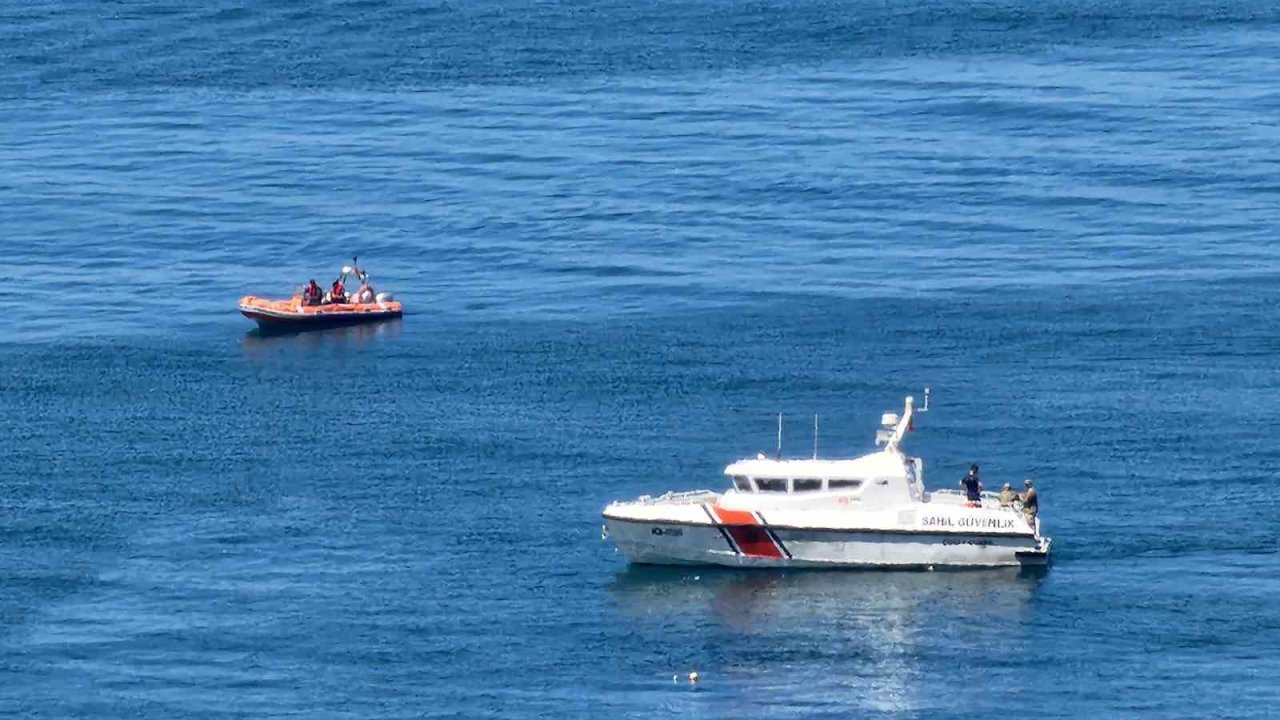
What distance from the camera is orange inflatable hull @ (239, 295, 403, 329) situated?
120 meters

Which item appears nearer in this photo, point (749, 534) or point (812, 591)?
point (812, 591)

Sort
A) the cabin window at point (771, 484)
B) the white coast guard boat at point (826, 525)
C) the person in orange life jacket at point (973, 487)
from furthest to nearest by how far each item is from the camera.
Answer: the person in orange life jacket at point (973, 487) < the cabin window at point (771, 484) < the white coast guard boat at point (826, 525)

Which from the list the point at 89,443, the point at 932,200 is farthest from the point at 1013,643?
the point at 932,200

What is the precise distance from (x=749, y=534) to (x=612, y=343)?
2606cm

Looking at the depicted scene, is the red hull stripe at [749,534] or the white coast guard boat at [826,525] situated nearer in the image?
the white coast guard boat at [826,525]

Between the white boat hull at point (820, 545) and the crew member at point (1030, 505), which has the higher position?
the crew member at point (1030, 505)

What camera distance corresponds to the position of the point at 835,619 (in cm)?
8688

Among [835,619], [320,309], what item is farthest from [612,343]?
[835,619]

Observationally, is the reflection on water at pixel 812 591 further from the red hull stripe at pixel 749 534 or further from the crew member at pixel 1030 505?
the crew member at pixel 1030 505

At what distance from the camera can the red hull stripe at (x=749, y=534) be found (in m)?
90.5

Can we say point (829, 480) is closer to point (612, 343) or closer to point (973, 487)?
point (973, 487)

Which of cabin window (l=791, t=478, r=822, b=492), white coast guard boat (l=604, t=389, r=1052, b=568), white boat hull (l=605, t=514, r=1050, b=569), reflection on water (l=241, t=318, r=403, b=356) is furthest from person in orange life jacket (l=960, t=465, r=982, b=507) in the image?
reflection on water (l=241, t=318, r=403, b=356)

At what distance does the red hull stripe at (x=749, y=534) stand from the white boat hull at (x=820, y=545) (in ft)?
0.10

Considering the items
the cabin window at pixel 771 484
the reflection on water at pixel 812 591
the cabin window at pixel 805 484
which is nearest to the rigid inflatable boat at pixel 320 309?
the reflection on water at pixel 812 591
